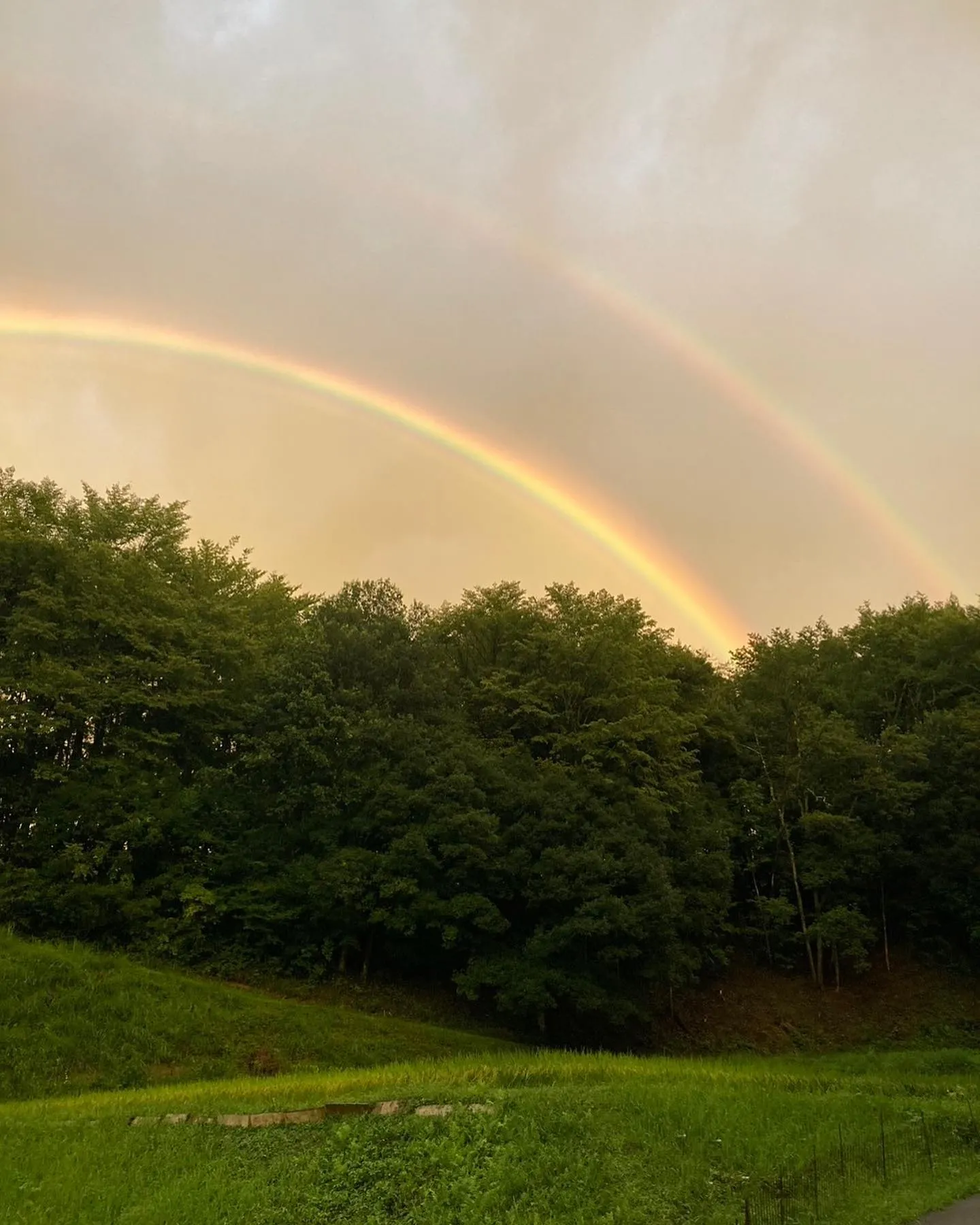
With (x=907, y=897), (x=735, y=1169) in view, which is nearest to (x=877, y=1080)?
(x=735, y=1169)

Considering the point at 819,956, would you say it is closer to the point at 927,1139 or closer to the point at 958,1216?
the point at 927,1139

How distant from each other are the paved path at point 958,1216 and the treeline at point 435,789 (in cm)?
1578

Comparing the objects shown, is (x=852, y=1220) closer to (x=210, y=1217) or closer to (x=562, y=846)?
(x=210, y=1217)

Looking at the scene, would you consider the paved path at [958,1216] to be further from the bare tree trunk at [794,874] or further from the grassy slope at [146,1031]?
the bare tree trunk at [794,874]

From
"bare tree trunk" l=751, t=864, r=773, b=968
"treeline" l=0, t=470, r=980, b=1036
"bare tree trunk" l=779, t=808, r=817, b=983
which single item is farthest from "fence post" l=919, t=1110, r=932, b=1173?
"bare tree trunk" l=751, t=864, r=773, b=968

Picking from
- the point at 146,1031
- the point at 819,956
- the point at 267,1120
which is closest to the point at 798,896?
the point at 819,956

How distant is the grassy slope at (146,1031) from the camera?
17828mm

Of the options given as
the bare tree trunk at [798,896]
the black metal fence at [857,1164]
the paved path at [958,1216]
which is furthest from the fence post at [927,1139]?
the bare tree trunk at [798,896]

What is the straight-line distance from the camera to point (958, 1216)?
29.7 feet

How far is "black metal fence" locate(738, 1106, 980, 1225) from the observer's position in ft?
29.9

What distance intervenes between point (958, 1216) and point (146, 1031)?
17114 millimetres

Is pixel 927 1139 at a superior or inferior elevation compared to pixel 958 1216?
superior

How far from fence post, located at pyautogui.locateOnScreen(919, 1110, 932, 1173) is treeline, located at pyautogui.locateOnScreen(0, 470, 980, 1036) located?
11861 millimetres

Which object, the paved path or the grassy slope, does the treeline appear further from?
the paved path
